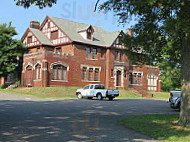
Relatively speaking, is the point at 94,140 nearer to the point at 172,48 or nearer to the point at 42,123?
the point at 42,123

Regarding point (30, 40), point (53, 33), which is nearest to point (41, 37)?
point (53, 33)

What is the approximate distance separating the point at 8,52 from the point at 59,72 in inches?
372

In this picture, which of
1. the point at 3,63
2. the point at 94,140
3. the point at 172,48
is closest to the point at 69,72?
the point at 3,63

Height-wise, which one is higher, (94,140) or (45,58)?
(45,58)

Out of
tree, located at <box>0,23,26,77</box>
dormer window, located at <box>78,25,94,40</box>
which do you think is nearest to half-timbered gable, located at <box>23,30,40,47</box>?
tree, located at <box>0,23,26,77</box>

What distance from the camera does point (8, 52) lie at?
135ft

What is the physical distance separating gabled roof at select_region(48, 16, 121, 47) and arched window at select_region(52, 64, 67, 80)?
15.7 feet

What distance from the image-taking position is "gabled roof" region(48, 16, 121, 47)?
41250mm

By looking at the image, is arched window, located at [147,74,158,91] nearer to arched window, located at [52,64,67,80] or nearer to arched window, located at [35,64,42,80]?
arched window, located at [52,64,67,80]

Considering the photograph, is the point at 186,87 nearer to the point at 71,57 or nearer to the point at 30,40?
the point at 71,57

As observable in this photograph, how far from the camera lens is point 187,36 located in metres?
11.0

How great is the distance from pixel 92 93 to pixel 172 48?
16.0 m

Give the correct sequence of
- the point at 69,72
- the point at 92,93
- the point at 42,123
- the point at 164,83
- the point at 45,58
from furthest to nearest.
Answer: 1. the point at 164,83
2. the point at 69,72
3. the point at 45,58
4. the point at 92,93
5. the point at 42,123

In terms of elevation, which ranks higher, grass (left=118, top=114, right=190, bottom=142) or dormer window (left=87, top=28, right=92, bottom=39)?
dormer window (left=87, top=28, right=92, bottom=39)
